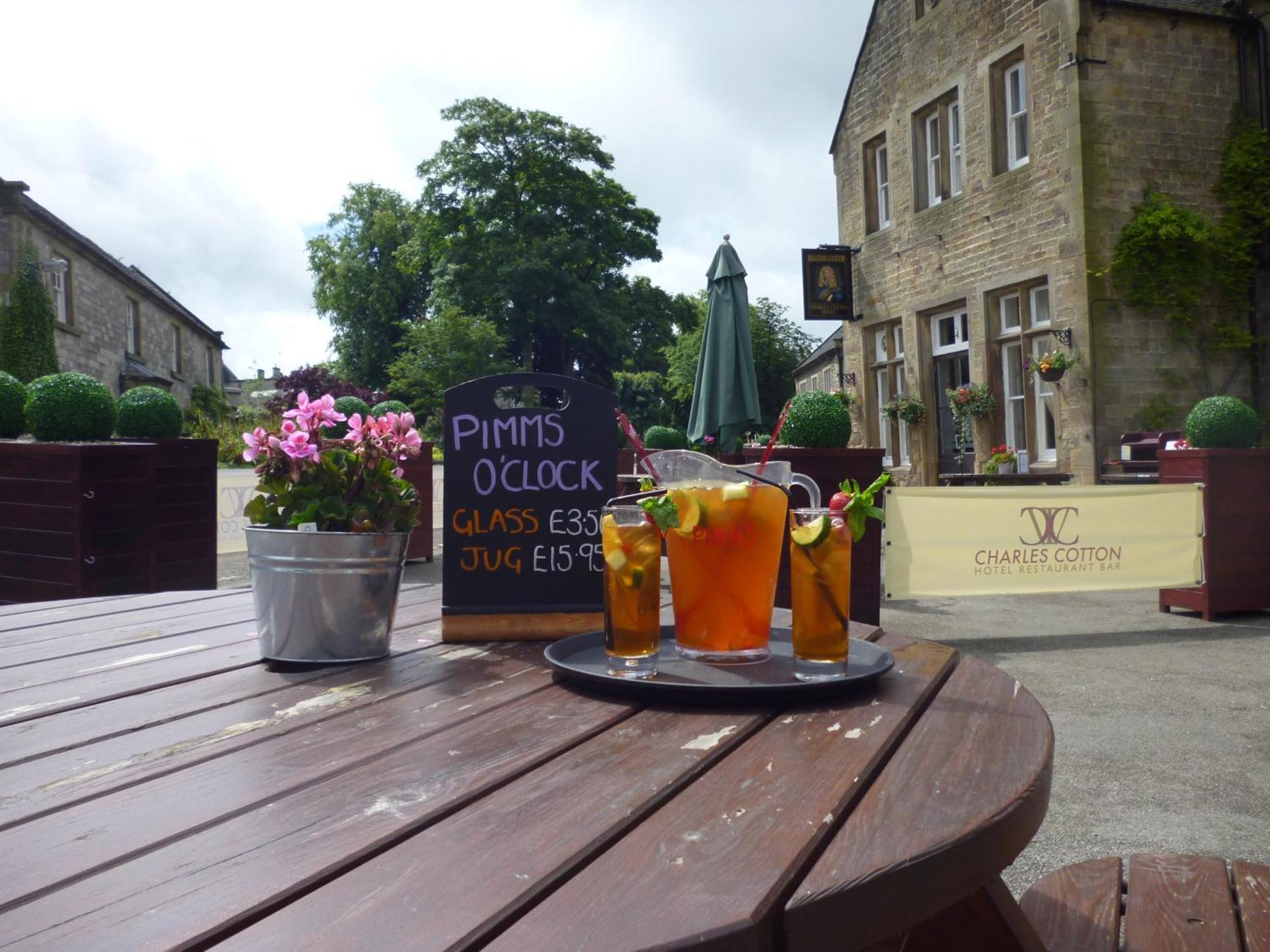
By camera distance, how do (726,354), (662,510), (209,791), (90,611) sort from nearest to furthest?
1. (209,791)
2. (662,510)
3. (90,611)
4. (726,354)

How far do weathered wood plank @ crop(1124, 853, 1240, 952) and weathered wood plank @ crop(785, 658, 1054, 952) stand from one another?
1.53 feet

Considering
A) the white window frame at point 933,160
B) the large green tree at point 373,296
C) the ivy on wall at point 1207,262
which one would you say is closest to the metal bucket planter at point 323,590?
the ivy on wall at point 1207,262

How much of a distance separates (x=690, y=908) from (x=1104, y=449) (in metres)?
12.1

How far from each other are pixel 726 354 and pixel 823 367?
21988 mm

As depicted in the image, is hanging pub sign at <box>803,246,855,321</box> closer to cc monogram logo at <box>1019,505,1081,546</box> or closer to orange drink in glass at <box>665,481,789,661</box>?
cc monogram logo at <box>1019,505,1081,546</box>

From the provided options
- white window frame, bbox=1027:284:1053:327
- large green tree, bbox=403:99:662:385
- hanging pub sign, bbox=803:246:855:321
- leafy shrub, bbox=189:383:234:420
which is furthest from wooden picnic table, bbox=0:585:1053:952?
leafy shrub, bbox=189:383:234:420

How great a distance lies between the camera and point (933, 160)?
1461 cm

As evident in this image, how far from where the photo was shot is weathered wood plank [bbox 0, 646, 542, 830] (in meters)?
1.00

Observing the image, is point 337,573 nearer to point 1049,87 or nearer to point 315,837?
point 315,837

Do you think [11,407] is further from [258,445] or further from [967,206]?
[967,206]

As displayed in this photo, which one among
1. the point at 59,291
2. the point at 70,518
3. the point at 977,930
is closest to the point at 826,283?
the point at 70,518

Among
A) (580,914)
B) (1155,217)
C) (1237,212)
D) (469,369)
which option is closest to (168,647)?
(580,914)

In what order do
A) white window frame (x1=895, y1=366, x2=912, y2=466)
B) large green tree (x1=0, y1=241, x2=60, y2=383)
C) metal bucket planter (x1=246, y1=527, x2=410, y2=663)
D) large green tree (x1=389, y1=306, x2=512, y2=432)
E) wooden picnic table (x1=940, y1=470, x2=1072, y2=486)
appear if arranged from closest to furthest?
metal bucket planter (x1=246, y1=527, x2=410, y2=663), wooden picnic table (x1=940, y1=470, x2=1072, y2=486), white window frame (x1=895, y1=366, x2=912, y2=466), large green tree (x1=0, y1=241, x2=60, y2=383), large green tree (x1=389, y1=306, x2=512, y2=432)

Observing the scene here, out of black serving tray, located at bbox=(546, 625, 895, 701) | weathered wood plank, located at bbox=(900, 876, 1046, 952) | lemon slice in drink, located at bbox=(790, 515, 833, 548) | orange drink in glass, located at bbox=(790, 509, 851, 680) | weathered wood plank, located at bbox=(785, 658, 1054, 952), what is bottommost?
weathered wood plank, located at bbox=(900, 876, 1046, 952)
